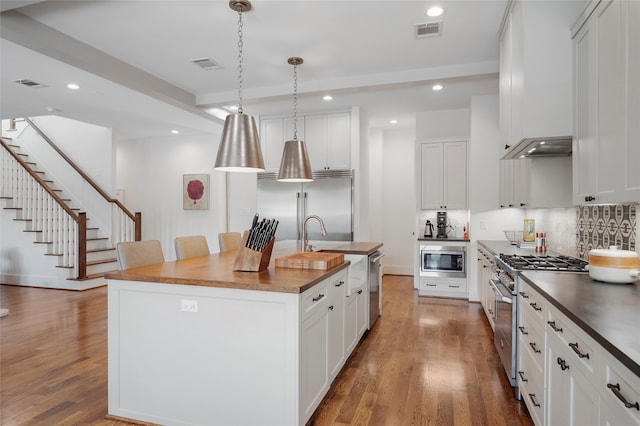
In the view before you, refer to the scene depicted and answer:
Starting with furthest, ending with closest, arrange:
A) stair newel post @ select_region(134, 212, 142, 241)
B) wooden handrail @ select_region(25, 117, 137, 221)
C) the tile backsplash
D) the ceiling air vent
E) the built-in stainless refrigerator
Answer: stair newel post @ select_region(134, 212, 142, 241) < wooden handrail @ select_region(25, 117, 137, 221) < the built-in stainless refrigerator < the ceiling air vent < the tile backsplash

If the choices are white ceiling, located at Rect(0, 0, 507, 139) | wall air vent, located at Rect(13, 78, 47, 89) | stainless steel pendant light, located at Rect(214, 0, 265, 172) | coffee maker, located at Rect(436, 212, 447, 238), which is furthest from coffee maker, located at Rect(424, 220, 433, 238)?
wall air vent, located at Rect(13, 78, 47, 89)

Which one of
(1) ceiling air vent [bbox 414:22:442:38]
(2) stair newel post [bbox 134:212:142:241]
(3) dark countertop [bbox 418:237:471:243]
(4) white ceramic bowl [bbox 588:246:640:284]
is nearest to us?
(4) white ceramic bowl [bbox 588:246:640:284]

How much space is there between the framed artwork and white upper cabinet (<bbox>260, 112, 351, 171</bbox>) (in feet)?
6.70

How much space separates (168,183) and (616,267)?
7407 millimetres

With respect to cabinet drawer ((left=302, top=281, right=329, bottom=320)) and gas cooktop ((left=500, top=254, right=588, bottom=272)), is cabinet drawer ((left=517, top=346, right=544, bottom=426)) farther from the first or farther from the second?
cabinet drawer ((left=302, top=281, right=329, bottom=320))

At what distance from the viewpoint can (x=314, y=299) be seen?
223cm

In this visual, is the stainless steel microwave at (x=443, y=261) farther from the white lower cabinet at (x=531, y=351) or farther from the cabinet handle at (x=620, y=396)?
the cabinet handle at (x=620, y=396)

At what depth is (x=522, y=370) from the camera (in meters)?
2.45

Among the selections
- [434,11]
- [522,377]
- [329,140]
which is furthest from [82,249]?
[522,377]

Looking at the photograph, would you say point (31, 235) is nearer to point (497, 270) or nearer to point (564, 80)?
Answer: point (497, 270)

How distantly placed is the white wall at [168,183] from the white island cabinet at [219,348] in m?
5.12

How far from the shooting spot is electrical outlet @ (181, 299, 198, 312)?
2.15 metres

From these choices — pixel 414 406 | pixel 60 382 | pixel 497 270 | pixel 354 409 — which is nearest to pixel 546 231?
pixel 497 270

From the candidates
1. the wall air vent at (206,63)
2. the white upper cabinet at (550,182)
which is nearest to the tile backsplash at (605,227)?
the white upper cabinet at (550,182)
